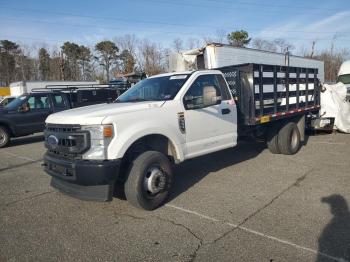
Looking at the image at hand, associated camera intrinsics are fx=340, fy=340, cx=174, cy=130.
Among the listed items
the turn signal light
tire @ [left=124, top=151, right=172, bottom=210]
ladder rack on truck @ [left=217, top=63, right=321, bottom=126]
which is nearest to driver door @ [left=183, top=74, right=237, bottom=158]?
ladder rack on truck @ [left=217, top=63, right=321, bottom=126]

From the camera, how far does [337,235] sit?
394cm

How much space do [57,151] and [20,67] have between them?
7365 centimetres

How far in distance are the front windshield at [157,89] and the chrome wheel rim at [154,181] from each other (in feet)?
4.05

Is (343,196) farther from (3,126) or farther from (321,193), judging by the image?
(3,126)

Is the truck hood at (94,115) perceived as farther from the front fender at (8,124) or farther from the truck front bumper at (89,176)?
the front fender at (8,124)

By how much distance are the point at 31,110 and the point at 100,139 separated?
9.24m

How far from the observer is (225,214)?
185 inches

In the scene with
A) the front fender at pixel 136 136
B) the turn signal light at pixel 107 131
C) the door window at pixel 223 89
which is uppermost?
the door window at pixel 223 89


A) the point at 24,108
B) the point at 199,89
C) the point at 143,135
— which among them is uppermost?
the point at 199,89

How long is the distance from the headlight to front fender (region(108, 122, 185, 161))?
0.22 ft

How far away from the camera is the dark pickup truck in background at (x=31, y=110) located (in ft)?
39.8

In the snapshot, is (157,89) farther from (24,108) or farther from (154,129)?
(24,108)

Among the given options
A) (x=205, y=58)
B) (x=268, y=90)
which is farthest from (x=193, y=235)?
(x=205, y=58)

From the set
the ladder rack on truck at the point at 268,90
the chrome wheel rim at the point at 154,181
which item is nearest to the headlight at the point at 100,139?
the chrome wheel rim at the point at 154,181
